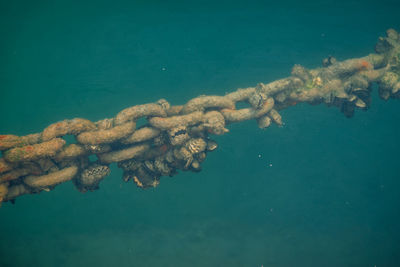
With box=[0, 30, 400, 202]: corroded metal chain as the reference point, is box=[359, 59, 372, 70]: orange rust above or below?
above

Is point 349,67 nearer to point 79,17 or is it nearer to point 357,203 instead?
point 79,17

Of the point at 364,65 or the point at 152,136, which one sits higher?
the point at 364,65

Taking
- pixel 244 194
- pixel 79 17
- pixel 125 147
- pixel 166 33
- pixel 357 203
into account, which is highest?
pixel 79 17

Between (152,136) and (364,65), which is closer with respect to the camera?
(152,136)

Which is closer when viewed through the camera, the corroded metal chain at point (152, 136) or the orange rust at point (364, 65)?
the corroded metal chain at point (152, 136)

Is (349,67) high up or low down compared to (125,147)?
up

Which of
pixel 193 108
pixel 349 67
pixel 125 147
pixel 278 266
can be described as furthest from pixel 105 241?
pixel 349 67

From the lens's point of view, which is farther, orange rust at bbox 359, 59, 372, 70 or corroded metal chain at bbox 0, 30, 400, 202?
orange rust at bbox 359, 59, 372, 70

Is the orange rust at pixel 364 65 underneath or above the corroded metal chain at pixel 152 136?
above
